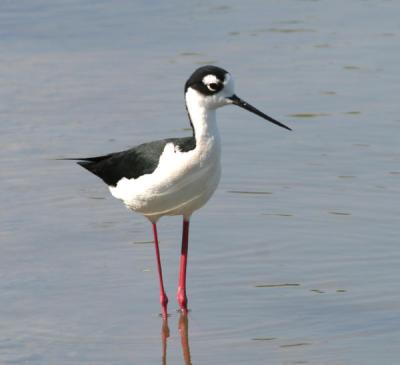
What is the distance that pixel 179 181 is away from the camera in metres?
6.79

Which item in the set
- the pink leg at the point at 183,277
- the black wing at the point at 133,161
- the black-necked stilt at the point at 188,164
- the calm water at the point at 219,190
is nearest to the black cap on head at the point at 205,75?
the black-necked stilt at the point at 188,164

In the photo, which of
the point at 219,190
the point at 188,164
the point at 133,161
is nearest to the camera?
the point at 188,164

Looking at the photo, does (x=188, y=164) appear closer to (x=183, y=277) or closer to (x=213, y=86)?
(x=213, y=86)

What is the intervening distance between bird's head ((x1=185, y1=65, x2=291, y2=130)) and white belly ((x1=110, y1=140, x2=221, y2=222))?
0.71ft

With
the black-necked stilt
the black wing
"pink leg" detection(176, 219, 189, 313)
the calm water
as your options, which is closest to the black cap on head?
the black-necked stilt

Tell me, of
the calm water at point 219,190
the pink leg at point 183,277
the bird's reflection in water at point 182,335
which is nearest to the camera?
the bird's reflection in water at point 182,335

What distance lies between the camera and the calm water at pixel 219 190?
21.3ft

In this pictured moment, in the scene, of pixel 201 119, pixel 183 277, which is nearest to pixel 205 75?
pixel 201 119

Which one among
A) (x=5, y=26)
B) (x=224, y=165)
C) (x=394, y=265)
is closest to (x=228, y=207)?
(x=224, y=165)

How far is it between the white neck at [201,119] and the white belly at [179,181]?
0.11 feet

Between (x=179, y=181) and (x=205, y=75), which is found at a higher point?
(x=205, y=75)

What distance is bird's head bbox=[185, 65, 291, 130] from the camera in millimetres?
6758

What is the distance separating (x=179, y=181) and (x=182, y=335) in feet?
2.58

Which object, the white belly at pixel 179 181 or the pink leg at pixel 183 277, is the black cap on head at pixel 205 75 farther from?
the pink leg at pixel 183 277
